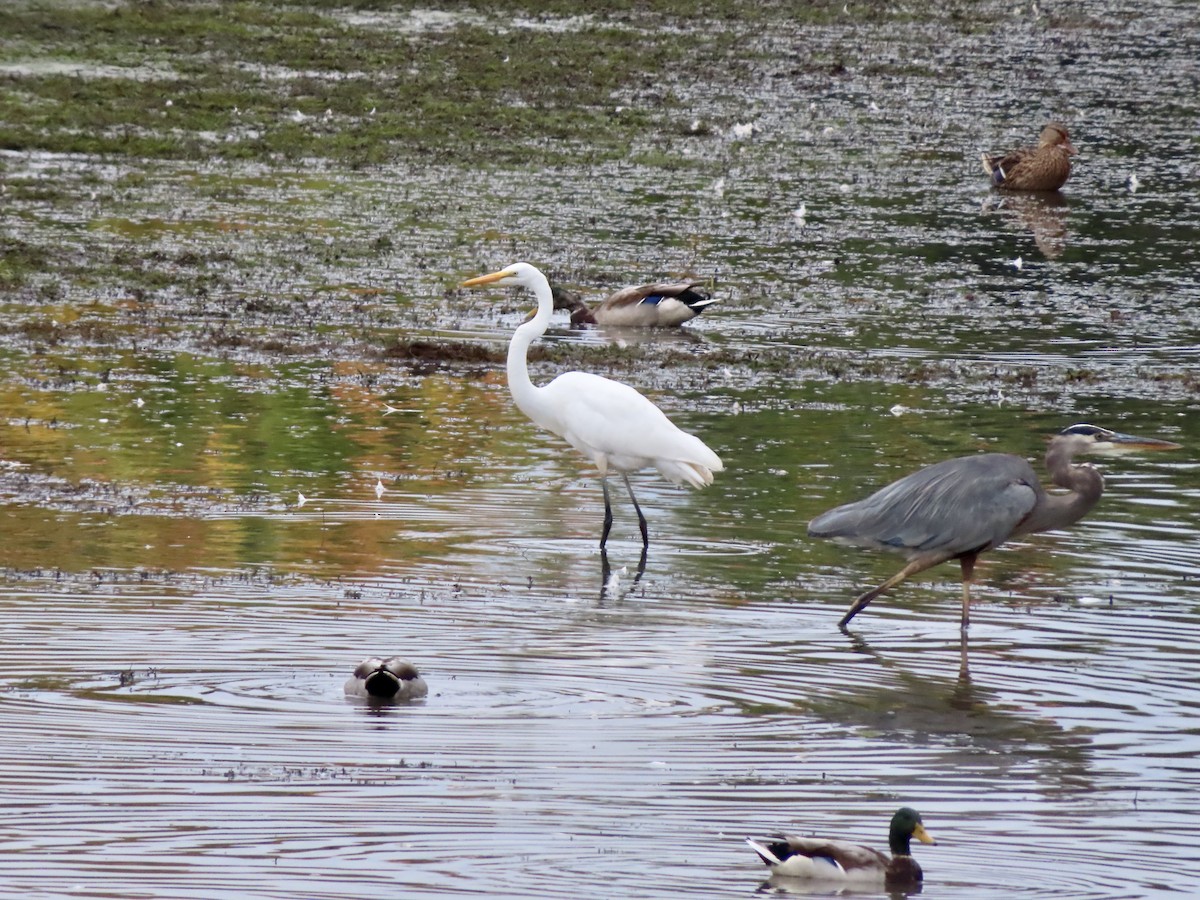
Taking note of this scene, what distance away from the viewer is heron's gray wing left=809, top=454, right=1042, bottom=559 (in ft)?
31.1

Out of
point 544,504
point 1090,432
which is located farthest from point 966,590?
point 544,504

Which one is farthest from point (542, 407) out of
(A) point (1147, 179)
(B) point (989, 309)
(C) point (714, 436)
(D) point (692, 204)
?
(A) point (1147, 179)

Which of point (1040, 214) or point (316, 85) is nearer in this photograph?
point (1040, 214)

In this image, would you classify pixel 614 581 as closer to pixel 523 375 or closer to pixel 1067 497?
pixel 523 375

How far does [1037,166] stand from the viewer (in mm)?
23453

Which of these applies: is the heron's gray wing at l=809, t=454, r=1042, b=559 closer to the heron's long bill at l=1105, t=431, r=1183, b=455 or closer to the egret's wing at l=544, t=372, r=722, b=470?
the heron's long bill at l=1105, t=431, r=1183, b=455

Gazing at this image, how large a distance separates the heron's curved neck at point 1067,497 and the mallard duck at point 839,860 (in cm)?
367

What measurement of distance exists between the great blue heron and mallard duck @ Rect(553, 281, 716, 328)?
6636 mm

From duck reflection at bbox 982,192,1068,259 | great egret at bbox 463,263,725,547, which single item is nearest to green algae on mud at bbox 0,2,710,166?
duck reflection at bbox 982,192,1068,259

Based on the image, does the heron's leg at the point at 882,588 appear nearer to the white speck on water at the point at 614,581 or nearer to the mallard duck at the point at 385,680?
the white speck on water at the point at 614,581

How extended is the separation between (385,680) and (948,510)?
2883 millimetres

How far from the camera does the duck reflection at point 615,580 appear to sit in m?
10.1

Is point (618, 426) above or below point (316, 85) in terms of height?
below

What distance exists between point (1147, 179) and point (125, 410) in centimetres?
1466
